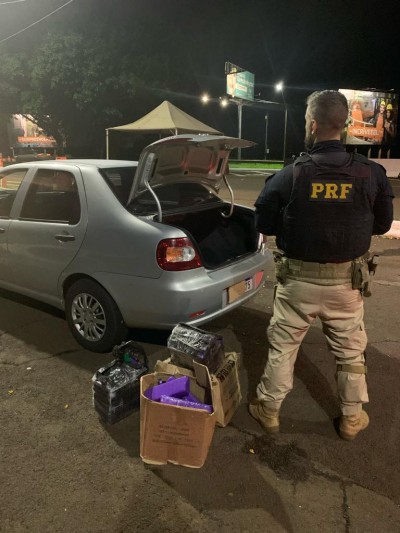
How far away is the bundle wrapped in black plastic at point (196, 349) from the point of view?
2.71 m

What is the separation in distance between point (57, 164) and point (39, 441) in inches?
94.2

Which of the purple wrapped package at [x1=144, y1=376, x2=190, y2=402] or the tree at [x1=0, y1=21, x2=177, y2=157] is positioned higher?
the tree at [x1=0, y1=21, x2=177, y2=157]

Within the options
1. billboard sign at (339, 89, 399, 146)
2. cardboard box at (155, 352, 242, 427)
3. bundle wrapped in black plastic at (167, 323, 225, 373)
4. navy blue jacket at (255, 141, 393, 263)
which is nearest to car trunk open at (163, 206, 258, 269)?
bundle wrapped in black plastic at (167, 323, 225, 373)

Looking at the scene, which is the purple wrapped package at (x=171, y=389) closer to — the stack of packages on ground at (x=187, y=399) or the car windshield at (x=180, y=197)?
the stack of packages on ground at (x=187, y=399)

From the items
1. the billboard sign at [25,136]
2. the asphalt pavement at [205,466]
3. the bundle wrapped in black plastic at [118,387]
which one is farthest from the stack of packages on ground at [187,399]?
the billboard sign at [25,136]

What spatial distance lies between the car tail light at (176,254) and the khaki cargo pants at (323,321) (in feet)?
2.71

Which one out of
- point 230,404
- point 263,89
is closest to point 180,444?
point 230,404

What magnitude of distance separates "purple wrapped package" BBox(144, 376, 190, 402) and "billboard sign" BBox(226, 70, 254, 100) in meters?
43.2

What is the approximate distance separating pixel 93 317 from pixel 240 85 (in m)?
44.2

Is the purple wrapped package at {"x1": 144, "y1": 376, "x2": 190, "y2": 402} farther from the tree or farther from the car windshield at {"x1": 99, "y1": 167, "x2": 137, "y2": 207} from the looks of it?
the tree

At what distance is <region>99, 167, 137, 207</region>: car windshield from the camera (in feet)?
11.8

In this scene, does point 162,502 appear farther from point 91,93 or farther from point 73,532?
point 91,93

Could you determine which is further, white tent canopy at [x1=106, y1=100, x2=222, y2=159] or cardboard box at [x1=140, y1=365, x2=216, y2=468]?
white tent canopy at [x1=106, y1=100, x2=222, y2=159]

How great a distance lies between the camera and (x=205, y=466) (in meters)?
2.53
